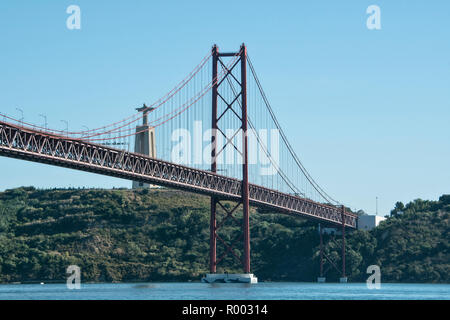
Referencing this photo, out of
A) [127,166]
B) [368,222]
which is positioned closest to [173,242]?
[368,222]

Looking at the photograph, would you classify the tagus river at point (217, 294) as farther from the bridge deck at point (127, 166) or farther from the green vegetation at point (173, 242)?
the green vegetation at point (173, 242)

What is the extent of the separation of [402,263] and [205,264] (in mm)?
28558

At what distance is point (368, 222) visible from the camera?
494 feet

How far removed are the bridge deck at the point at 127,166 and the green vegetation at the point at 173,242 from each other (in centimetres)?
1719

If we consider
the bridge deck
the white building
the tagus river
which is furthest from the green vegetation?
the tagus river

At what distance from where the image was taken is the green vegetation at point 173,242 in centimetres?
13475

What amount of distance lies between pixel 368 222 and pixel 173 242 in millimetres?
31207

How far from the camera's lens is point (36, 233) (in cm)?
14662

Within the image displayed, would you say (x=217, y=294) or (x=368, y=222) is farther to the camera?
(x=368, y=222)

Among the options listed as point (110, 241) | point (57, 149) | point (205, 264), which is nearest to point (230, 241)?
point (205, 264)

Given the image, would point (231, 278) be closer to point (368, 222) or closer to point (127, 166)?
point (127, 166)

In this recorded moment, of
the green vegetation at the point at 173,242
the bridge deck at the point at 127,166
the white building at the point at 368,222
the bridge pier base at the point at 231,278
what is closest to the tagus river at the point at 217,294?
the bridge pier base at the point at 231,278

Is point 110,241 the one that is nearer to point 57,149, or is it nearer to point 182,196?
point 182,196

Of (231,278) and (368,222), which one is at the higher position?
(368,222)
